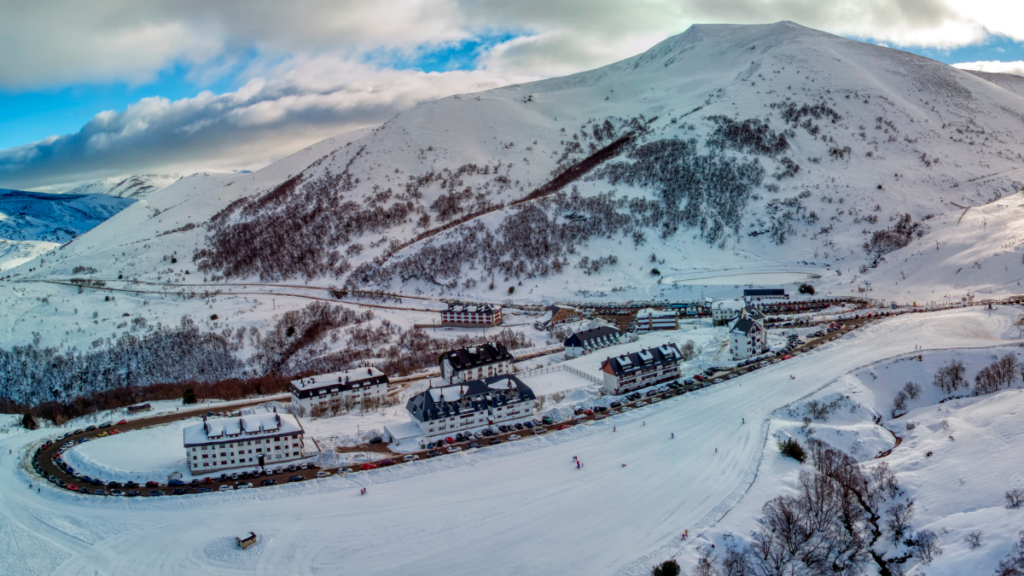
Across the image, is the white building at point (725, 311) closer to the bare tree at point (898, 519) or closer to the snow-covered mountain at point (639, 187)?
the snow-covered mountain at point (639, 187)

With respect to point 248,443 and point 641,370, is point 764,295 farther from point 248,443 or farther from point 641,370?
point 248,443

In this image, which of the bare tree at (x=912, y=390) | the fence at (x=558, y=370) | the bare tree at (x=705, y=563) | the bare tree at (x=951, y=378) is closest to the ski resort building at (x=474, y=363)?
the fence at (x=558, y=370)

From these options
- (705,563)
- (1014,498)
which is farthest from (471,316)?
(1014,498)

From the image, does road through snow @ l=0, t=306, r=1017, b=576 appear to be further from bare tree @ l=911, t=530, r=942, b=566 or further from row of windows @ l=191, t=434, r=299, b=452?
bare tree @ l=911, t=530, r=942, b=566

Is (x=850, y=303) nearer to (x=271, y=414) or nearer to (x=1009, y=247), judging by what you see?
(x=1009, y=247)

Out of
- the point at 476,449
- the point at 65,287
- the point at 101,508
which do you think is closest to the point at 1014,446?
the point at 476,449

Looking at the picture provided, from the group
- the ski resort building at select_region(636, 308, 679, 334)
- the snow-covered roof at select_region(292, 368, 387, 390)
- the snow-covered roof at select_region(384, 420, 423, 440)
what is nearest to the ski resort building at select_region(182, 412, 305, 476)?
the snow-covered roof at select_region(384, 420, 423, 440)
